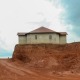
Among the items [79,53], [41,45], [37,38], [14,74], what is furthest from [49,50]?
[14,74]

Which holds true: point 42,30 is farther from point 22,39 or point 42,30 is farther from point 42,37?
point 22,39

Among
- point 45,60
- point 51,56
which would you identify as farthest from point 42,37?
point 45,60

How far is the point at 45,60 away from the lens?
4494cm

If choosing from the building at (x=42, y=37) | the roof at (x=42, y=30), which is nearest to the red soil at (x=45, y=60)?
the building at (x=42, y=37)

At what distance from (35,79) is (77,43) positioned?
19491mm

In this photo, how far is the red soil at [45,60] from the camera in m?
38.2

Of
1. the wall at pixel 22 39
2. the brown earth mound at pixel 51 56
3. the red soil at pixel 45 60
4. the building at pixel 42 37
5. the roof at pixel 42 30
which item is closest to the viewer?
the red soil at pixel 45 60

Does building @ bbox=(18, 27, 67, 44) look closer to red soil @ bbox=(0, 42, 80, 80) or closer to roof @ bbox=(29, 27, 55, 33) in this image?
roof @ bbox=(29, 27, 55, 33)

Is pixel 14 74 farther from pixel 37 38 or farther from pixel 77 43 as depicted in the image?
pixel 37 38

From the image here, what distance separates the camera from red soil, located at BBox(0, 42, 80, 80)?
38.2 metres

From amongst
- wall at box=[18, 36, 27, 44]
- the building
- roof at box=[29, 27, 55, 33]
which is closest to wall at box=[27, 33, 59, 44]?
the building

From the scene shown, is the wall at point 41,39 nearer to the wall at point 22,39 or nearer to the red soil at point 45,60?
the wall at point 22,39

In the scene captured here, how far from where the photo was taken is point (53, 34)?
5872 centimetres

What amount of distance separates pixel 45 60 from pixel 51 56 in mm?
1591
